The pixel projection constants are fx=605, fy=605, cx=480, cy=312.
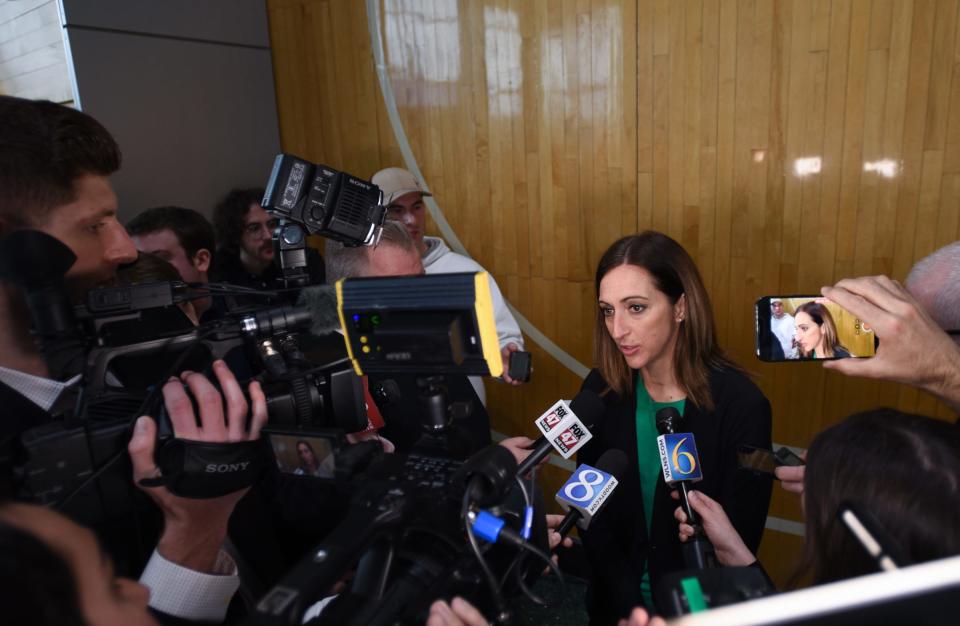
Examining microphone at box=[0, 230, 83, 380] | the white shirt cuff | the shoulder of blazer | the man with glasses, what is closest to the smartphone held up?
the shoulder of blazer

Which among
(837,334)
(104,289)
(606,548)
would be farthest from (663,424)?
(104,289)

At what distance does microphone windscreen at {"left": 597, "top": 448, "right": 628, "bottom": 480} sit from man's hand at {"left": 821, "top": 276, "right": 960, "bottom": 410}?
491 millimetres

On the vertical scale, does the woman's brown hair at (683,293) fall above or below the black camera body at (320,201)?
below

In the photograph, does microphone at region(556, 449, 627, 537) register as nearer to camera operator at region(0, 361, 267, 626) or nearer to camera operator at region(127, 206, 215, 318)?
camera operator at region(0, 361, 267, 626)

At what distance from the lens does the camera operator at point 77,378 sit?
0.90 meters

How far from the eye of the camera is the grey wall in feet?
9.53

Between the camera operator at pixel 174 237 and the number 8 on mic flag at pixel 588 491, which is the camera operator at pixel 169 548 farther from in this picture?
the camera operator at pixel 174 237

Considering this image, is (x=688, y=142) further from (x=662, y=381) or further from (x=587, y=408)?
(x=587, y=408)

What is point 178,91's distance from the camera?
3.23 meters

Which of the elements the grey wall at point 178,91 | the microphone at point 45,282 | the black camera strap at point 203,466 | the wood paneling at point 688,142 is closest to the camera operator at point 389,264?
the black camera strap at point 203,466

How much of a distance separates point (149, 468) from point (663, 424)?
1028mm

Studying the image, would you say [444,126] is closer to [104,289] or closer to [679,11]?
[679,11]

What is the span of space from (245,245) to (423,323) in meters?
2.76

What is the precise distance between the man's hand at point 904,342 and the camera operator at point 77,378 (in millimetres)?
1029
